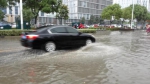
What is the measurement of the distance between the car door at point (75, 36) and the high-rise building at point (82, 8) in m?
87.7

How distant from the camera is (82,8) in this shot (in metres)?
103

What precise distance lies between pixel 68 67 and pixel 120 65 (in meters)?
2.09

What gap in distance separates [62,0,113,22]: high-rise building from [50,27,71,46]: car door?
88.5 metres

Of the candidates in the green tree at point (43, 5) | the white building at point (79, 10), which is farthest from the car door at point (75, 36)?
the white building at point (79, 10)

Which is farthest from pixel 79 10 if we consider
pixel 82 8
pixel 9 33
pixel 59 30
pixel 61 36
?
pixel 61 36

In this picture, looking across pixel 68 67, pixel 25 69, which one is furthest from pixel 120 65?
pixel 25 69

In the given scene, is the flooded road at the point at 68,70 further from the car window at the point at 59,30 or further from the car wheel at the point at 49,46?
the car window at the point at 59,30

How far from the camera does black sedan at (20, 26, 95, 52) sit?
1152cm

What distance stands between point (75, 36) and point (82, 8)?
91.1 metres

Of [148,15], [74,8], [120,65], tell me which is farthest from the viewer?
[74,8]

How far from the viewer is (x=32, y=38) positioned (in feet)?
37.6

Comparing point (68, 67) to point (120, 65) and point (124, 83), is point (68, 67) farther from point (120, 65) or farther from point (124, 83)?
point (124, 83)

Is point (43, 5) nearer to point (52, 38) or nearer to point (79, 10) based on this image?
point (52, 38)

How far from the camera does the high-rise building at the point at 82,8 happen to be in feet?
331
